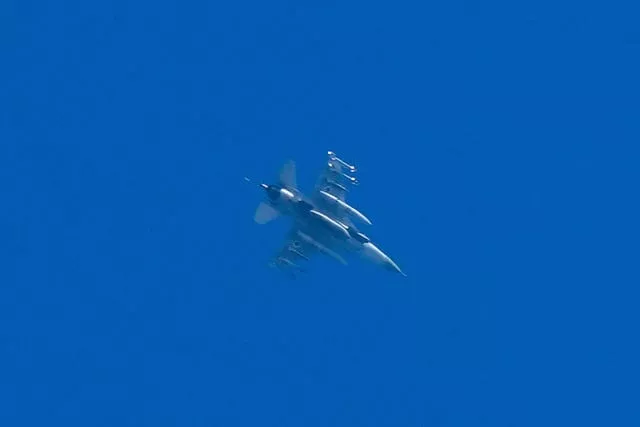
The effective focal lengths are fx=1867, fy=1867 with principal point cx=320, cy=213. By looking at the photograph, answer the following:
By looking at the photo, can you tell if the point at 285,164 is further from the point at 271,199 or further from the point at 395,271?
the point at 395,271

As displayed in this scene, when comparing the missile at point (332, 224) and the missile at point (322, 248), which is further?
the missile at point (322, 248)

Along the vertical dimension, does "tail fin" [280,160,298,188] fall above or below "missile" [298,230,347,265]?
above

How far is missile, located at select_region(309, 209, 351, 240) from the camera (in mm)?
134125

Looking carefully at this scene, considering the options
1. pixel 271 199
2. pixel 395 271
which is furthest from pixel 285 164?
pixel 395 271

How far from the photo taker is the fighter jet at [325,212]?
134250mm

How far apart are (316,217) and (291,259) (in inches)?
220

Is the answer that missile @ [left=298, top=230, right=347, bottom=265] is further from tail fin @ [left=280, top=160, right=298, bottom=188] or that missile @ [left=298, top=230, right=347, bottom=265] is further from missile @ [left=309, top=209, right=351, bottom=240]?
tail fin @ [left=280, top=160, right=298, bottom=188]

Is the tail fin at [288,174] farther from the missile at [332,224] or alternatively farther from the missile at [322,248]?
the missile at [322,248]

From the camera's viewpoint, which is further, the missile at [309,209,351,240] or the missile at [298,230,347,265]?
the missile at [298,230,347,265]

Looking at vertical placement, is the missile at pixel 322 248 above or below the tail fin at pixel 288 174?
below

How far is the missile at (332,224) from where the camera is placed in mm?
134125

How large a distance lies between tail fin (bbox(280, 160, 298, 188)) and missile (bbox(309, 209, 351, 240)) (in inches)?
102

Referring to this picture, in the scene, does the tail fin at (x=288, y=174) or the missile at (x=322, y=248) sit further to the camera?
the missile at (x=322, y=248)

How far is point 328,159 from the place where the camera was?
13562 centimetres
